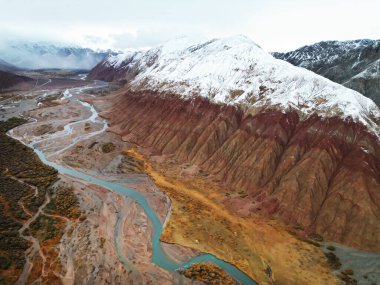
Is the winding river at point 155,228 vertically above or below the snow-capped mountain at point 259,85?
A: below

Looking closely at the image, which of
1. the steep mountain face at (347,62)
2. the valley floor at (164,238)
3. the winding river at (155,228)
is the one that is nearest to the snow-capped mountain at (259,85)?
the valley floor at (164,238)

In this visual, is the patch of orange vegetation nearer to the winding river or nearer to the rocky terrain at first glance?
the rocky terrain

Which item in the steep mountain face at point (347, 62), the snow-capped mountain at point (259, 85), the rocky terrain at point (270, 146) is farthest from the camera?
the steep mountain face at point (347, 62)

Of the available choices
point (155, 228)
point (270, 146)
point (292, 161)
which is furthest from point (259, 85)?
point (155, 228)

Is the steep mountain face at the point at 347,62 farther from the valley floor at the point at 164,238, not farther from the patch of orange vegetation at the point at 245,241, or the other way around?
the valley floor at the point at 164,238

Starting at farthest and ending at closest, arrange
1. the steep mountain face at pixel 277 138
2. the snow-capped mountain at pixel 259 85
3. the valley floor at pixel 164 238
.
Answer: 1. the snow-capped mountain at pixel 259 85
2. the steep mountain face at pixel 277 138
3. the valley floor at pixel 164 238

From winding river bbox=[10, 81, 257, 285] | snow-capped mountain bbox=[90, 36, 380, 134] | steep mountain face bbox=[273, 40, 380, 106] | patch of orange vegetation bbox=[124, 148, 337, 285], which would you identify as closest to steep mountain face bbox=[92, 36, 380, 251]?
snow-capped mountain bbox=[90, 36, 380, 134]

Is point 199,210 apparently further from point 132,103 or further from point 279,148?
point 132,103
